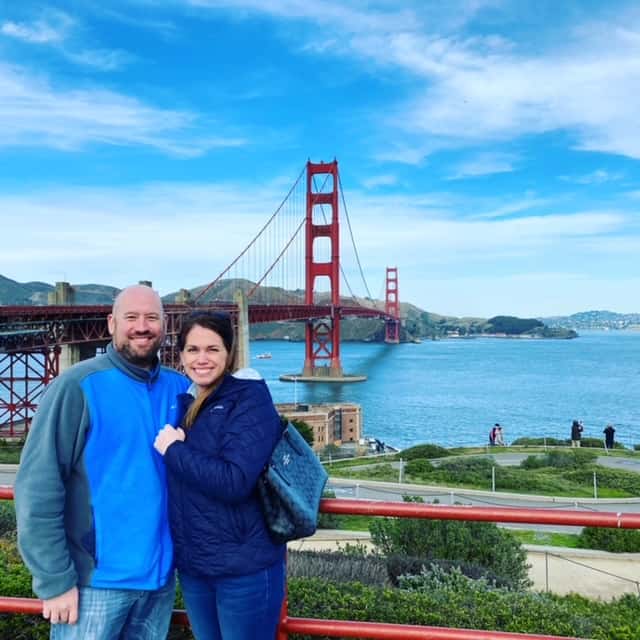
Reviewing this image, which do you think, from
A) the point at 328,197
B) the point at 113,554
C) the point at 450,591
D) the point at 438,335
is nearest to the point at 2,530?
the point at 450,591

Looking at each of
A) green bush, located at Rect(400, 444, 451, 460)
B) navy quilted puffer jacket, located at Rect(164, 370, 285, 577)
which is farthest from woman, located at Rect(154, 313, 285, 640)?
green bush, located at Rect(400, 444, 451, 460)

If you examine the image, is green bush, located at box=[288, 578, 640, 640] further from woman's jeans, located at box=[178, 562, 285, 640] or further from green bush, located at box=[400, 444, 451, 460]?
green bush, located at box=[400, 444, 451, 460]

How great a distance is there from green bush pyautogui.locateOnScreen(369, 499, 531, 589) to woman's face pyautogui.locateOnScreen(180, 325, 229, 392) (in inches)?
168

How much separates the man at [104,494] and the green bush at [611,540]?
685 cm

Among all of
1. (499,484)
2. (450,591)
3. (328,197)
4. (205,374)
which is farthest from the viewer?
(328,197)

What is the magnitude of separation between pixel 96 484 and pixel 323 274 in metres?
60.7

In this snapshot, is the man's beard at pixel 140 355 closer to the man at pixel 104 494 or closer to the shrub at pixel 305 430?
the man at pixel 104 494

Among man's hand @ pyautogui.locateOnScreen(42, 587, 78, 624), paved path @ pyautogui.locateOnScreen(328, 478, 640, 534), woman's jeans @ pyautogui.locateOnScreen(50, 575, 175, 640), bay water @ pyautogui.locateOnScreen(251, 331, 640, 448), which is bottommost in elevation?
bay water @ pyautogui.locateOnScreen(251, 331, 640, 448)

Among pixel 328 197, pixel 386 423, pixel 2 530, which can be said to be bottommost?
pixel 386 423

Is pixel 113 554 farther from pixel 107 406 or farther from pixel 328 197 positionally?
pixel 328 197

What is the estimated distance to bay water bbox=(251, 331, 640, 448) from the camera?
116ft

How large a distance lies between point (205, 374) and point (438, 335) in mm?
177760

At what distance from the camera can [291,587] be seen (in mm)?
3449

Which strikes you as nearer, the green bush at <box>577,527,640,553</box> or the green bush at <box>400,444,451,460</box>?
the green bush at <box>577,527,640,553</box>
